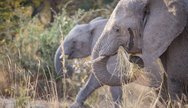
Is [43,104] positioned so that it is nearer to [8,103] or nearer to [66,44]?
[8,103]

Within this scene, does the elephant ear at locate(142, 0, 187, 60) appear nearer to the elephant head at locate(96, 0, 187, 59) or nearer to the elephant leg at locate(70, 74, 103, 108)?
the elephant head at locate(96, 0, 187, 59)

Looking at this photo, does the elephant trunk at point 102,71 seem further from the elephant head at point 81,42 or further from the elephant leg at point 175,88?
the elephant head at point 81,42

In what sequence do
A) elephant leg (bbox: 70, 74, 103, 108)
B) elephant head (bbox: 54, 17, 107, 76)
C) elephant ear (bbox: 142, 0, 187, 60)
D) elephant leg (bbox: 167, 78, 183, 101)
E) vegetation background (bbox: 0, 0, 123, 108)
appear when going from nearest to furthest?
elephant ear (bbox: 142, 0, 187, 60) < elephant leg (bbox: 167, 78, 183, 101) < elephant leg (bbox: 70, 74, 103, 108) < elephant head (bbox: 54, 17, 107, 76) < vegetation background (bbox: 0, 0, 123, 108)

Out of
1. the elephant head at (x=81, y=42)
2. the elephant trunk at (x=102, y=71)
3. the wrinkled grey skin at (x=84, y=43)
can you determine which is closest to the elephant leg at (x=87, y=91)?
the wrinkled grey skin at (x=84, y=43)

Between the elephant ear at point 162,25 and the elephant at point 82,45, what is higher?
the elephant ear at point 162,25

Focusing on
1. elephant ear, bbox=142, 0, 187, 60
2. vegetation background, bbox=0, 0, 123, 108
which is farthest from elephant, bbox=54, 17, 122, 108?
elephant ear, bbox=142, 0, 187, 60

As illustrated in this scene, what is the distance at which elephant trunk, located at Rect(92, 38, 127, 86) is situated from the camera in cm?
A: 660

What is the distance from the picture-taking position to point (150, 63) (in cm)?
630

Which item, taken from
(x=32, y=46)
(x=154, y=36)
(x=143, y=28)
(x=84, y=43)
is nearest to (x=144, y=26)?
(x=143, y=28)

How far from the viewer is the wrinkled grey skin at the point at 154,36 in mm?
6129

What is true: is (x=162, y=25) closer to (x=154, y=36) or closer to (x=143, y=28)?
(x=154, y=36)

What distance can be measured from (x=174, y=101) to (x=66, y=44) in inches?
148

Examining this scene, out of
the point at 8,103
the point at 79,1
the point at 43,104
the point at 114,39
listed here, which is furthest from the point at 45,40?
the point at 79,1

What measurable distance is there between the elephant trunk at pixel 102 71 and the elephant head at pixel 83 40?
108 inches
